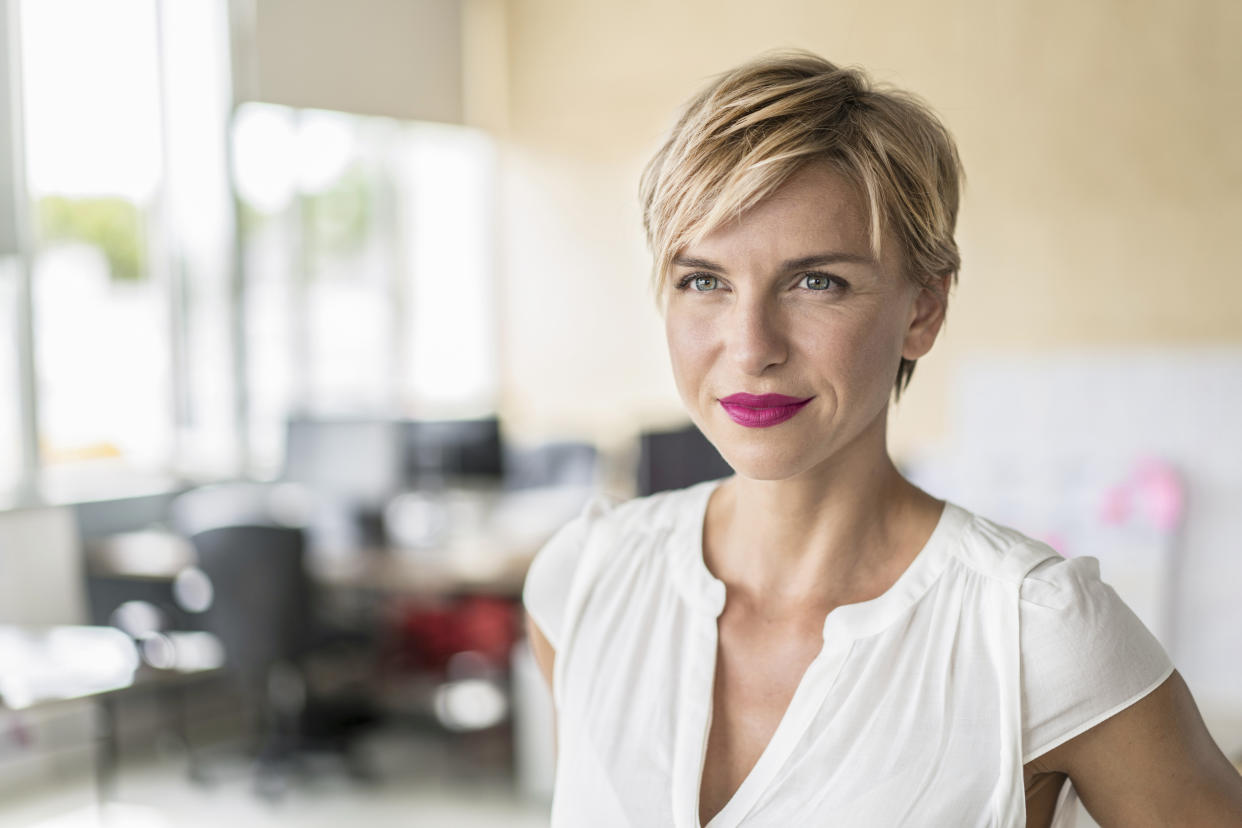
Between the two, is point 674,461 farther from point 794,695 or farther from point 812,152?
point 812,152

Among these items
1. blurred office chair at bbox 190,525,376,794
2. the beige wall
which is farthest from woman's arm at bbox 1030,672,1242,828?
blurred office chair at bbox 190,525,376,794

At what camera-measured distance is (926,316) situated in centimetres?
109

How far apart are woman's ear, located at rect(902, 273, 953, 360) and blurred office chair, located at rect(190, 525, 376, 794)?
349 centimetres

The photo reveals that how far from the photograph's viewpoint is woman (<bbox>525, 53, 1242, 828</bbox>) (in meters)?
0.96

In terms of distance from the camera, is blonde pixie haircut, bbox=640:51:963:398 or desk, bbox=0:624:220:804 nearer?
blonde pixie haircut, bbox=640:51:963:398

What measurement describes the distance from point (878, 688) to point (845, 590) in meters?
0.10

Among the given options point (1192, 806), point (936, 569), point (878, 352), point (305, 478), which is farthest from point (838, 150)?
point (305, 478)

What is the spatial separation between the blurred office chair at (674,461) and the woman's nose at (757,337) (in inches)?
120

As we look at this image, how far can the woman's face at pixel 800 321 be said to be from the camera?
0.99 m

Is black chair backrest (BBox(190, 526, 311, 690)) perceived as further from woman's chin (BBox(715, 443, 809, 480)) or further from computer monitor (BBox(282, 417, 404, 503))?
woman's chin (BBox(715, 443, 809, 480))

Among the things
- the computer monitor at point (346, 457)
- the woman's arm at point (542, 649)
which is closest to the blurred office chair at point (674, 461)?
the computer monitor at point (346, 457)

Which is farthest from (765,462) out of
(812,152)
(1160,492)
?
(1160,492)

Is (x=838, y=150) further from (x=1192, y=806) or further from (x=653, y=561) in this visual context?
(x=1192, y=806)

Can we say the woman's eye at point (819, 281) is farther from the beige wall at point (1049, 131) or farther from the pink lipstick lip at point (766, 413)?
the beige wall at point (1049, 131)
